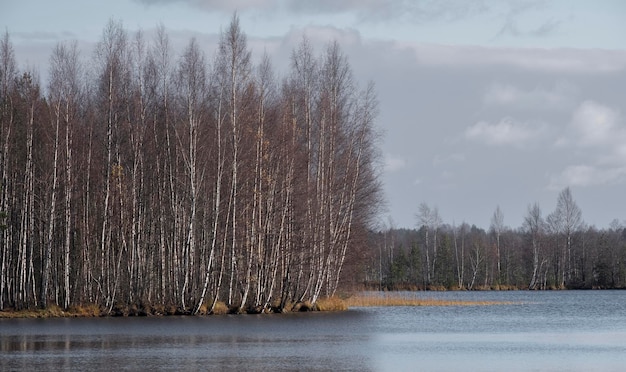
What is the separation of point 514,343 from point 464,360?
7.19 metres

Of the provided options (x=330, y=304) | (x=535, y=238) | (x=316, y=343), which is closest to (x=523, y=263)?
(x=535, y=238)

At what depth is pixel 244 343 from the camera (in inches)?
1310

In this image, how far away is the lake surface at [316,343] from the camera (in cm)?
2612

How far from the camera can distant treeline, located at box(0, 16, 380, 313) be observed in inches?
1989

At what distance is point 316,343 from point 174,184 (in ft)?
81.6

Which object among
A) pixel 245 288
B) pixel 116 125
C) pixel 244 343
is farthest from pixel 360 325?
pixel 116 125

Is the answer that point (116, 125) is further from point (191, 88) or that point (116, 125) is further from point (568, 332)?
point (568, 332)

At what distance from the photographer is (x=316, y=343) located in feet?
110

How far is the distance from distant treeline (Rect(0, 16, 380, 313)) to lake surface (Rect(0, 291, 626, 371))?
12.5ft

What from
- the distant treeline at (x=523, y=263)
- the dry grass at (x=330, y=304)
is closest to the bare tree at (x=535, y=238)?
the distant treeline at (x=523, y=263)

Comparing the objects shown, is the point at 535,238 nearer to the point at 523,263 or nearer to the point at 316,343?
the point at 523,263

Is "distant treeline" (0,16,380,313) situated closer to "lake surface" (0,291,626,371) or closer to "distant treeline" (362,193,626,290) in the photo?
"lake surface" (0,291,626,371)

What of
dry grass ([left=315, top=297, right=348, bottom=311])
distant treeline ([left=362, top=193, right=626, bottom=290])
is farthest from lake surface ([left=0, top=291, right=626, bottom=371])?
distant treeline ([left=362, top=193, right=626, bottom=290])

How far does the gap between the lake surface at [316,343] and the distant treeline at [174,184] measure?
150 inches
